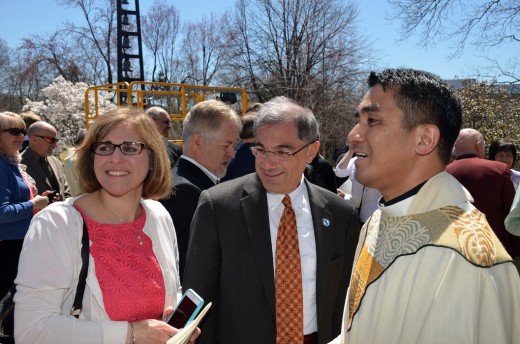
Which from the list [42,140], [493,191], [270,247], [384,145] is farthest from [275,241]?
[42,140]

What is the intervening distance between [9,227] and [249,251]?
2.91 metres

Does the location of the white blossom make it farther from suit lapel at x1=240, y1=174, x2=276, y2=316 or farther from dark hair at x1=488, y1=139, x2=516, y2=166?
suit lapel at x1=240, y1=174, x2=276, y2=316

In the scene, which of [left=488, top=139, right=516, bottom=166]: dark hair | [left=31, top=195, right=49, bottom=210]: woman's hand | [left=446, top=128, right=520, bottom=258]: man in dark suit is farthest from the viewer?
[left=488, top=139, right=516, bottom=166]: dark hair

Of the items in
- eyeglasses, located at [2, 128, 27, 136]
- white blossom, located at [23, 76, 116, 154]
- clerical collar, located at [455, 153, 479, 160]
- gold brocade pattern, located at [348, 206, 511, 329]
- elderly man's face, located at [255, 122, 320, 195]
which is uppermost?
white blossom, located at [23, 76, 116, 154]

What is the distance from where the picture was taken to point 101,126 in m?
2.33

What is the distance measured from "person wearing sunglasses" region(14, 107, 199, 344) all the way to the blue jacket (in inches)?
87.4

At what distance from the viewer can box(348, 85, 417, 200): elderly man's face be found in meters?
1.79

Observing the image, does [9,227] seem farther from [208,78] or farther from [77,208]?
[208,78]

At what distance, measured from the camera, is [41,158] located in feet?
18.1

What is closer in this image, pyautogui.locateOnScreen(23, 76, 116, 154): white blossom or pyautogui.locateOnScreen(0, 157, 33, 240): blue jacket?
pyautogui.locateOnScreen(0, 157, 33, 240): blue jacket

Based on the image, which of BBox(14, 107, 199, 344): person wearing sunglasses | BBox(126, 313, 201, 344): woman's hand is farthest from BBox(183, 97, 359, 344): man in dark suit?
BBox(126, 313, 201, 344): woman's hand

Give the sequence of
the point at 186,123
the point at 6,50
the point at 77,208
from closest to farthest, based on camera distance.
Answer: the point at 77,208 < the point at 186,123 < the point at 6,50

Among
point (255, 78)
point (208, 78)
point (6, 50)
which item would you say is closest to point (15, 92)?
point (6, 50)

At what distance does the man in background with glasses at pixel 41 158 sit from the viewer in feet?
17.5
